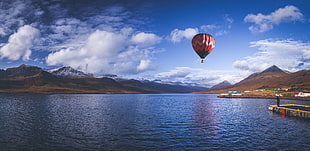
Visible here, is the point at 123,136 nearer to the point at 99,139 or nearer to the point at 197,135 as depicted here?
the point at 99,139

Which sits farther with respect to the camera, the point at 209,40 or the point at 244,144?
the point at 209,40

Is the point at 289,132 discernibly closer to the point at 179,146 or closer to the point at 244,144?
the point at 244,144

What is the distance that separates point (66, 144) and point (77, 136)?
4.43 meters

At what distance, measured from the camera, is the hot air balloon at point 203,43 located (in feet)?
147

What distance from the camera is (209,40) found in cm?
4512

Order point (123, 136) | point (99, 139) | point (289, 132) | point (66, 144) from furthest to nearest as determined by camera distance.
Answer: point (289, 132)
point (123, 136)
point (99, 139)
point (66, 144)

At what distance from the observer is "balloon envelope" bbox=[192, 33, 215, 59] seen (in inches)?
1766

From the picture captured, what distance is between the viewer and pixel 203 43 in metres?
44.8

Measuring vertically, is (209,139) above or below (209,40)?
below

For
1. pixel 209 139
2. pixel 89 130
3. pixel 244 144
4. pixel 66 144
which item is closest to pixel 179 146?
pixel 209 139

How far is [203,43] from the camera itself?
4478 cm

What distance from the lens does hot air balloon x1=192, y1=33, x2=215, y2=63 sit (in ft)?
147

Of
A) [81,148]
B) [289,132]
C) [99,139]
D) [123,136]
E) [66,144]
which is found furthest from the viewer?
[289,132]

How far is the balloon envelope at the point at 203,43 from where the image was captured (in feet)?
147
